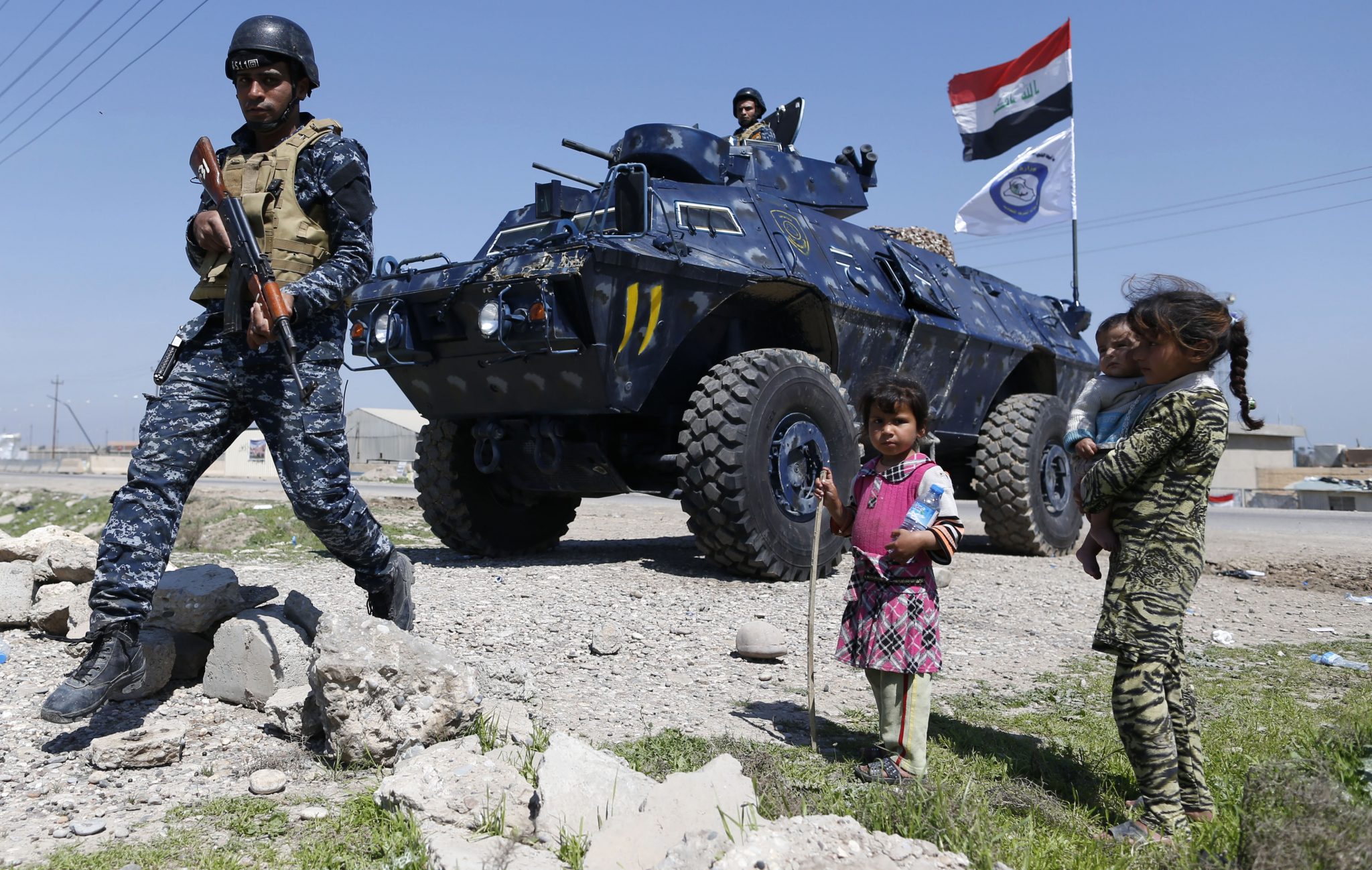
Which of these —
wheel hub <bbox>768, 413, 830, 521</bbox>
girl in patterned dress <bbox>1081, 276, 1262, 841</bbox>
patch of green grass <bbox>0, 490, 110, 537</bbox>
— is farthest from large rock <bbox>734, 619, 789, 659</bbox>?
patch of green grass <bbox>0, 490, 110, 537</bbox>

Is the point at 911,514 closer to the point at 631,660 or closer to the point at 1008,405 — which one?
the point at 631,660

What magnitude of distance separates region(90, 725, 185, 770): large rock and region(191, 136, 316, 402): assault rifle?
992mm

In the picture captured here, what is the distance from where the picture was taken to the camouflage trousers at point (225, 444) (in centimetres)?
314

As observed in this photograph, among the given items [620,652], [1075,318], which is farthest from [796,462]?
[1075,318]

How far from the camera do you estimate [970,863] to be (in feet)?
6.85

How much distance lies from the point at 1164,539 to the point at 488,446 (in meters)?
4.83

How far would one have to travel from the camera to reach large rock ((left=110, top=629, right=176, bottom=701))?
3418 mm

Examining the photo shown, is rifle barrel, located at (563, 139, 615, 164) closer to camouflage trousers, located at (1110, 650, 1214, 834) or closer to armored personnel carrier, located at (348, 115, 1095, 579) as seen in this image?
armored personnel carrier, located at (348, 115, 1095, 579)

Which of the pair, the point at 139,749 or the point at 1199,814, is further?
the point at 139,749

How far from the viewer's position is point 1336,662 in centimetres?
465

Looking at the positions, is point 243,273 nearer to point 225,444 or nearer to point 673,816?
point 225,444

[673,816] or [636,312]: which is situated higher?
[636,312]

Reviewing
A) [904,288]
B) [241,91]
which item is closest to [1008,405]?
[904,288]

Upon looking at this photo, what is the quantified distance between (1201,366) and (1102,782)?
3.60 ft
